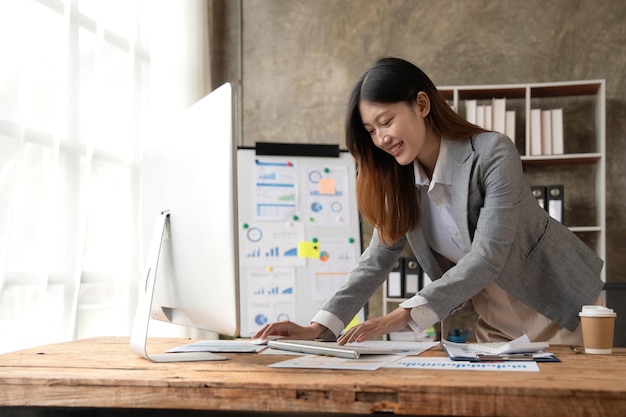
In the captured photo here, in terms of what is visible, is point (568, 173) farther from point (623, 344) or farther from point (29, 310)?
point (29, 310)

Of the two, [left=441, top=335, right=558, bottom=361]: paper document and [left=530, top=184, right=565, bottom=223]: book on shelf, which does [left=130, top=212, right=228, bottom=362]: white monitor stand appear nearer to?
[left=441, top=335, right=558, bottom=361]: paper document

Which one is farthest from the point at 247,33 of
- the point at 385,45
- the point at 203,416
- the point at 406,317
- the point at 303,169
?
the point at 203,416

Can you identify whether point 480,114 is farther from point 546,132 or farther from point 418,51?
point 418,51

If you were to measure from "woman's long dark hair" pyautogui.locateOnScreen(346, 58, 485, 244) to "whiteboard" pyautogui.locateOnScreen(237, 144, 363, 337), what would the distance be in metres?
1.84

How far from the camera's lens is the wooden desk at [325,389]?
3.48 ft

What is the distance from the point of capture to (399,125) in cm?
181

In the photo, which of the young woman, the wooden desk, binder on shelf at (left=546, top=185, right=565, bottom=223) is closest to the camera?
the wooden desk

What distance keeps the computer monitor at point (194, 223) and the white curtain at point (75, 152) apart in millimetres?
1115

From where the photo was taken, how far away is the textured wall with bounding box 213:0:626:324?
14.1 feet

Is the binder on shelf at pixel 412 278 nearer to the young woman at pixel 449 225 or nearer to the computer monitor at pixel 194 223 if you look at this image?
the young woman at pixel 449 225

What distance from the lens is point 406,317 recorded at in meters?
1.59

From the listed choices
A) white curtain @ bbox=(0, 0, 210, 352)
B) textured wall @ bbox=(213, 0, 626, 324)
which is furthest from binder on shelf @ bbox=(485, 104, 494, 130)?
white curtain @ bbox=(0, 0, 210, 352)

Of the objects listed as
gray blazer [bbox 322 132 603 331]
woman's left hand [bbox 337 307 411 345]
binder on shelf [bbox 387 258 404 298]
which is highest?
gray blazer [bbox 322 132 603 331]

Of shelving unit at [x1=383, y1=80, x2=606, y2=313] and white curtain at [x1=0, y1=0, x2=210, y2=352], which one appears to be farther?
shelving unit at [x1=383, y1=80, x2=606, y2=313]
